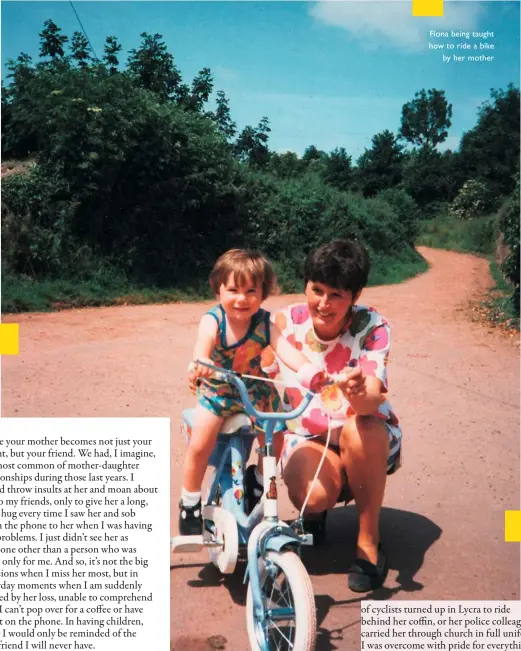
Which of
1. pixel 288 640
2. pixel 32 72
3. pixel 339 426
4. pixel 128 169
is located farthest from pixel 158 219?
pixel 288 640

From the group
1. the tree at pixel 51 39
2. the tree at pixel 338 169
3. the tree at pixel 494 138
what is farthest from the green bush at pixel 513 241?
the tree at pixel 51 39

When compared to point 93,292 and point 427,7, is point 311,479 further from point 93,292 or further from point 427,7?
point 93,292

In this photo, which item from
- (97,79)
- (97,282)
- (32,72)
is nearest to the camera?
(32,72)

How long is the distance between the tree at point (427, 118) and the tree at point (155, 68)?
4.22ft

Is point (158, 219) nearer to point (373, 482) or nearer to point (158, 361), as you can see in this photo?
point (158, 361)

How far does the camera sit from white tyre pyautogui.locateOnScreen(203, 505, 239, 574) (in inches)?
84.3

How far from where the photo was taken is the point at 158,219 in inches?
297

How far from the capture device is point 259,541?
190 cm

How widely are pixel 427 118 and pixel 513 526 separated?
6.64 ft

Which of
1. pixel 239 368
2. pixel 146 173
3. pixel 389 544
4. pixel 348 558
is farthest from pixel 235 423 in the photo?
pixel 146 173

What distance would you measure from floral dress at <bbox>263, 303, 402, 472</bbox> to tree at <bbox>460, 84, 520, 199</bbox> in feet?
4.70

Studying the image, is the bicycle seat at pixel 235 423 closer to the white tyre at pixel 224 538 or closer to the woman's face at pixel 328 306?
the white tyre at pixel 224 538

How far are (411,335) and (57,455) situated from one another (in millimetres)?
4041

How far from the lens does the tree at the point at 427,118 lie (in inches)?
128
